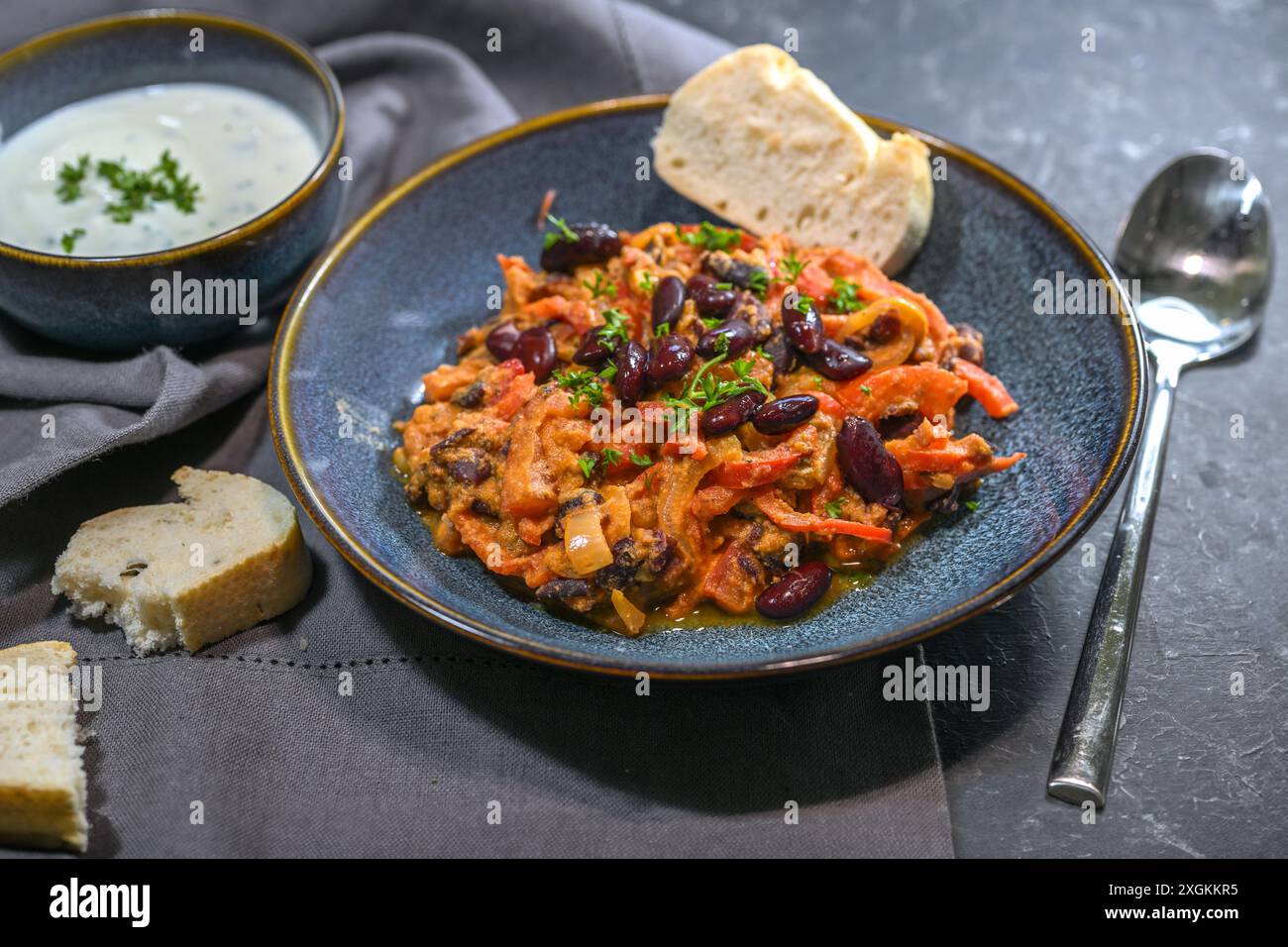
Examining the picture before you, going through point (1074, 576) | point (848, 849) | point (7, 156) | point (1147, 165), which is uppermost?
point (1147, 165)

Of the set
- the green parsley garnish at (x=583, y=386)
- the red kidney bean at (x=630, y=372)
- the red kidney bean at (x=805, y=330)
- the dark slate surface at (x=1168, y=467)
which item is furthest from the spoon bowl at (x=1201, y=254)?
the green parsley garnish at (x=583, y=386)

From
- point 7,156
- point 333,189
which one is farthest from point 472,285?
point 7,156

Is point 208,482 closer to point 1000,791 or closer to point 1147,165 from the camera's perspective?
point 1000,791

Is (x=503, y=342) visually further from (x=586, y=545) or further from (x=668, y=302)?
(x=586, y=545)

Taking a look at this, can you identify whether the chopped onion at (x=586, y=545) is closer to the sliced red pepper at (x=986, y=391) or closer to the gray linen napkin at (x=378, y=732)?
Answer: the gray linen napkin at (x=378, y=732)

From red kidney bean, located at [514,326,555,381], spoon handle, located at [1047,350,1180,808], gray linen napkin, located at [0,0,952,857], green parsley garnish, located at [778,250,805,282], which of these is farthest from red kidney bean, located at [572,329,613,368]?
spoon handle, located at [1047,350,1180,808]

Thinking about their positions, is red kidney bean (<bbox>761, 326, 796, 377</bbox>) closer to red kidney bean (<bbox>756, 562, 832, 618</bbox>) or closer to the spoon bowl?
red kidney bean (<bbox>756, 562, 832, 618</bbox>)
